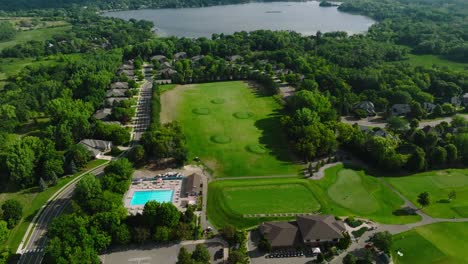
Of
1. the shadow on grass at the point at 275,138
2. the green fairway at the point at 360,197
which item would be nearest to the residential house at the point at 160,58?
the shadow on grass at the point at 275,138

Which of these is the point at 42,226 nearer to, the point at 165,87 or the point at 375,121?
the point at 165,87

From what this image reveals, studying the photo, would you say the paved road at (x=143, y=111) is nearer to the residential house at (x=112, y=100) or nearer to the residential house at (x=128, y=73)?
the residential house at (x=112, y=100)

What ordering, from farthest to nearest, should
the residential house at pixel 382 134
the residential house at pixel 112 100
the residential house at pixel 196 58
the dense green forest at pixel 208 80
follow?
the residential house at pixel 196 58 → the residential house at pixel 112 100 → the residential house at pixel 382 134 → the dense green forest at pixel 208 80

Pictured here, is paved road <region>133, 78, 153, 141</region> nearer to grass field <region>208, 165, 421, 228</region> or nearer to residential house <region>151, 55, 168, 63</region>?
residential house <region>151, 55, 168, 63</region>

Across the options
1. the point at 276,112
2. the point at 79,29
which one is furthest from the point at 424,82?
the point at 79,29

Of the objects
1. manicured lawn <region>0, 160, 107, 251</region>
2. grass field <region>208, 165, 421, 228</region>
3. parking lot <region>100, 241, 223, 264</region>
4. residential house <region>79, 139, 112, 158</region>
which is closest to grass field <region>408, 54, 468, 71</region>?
grass field <region>208, 165, 421, 228</region>

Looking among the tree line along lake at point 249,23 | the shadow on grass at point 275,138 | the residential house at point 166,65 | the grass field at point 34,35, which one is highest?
the tree line along lake at point 249,23
